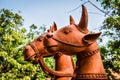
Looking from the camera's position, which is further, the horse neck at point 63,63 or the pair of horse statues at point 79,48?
the horse neck at point 63,63

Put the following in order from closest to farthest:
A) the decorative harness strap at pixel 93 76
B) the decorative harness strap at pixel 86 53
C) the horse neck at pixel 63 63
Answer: the decorative harness strap at pixel 93 76 < the decorative harness strap at pixel 86 53 < the horse neck at pixel 63 63

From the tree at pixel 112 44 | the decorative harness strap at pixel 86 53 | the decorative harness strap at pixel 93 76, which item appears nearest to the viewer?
the decorative harness strap at pixel 93 76

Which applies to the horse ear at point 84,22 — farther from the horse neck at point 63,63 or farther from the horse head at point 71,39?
the horse neck at point 63,63

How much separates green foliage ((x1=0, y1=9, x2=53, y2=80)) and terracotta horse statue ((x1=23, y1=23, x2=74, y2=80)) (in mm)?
17261

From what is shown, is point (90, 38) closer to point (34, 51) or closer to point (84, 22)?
point (84, 22)

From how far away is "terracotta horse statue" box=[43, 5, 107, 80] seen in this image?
2875mm

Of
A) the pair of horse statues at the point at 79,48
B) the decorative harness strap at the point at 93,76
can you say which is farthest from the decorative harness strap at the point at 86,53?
the decorative harness strap at the point at 93,76

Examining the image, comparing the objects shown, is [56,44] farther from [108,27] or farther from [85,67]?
[108,27]

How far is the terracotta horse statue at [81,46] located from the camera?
288 cm

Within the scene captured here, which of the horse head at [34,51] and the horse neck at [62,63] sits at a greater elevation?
the horse head at [34,51]

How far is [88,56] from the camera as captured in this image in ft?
9.63

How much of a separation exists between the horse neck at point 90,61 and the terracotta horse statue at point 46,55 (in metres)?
0.43

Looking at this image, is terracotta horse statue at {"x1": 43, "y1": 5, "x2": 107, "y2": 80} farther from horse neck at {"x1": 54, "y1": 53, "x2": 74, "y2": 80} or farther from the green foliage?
the green foliage

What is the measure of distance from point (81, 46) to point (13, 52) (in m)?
20.3
